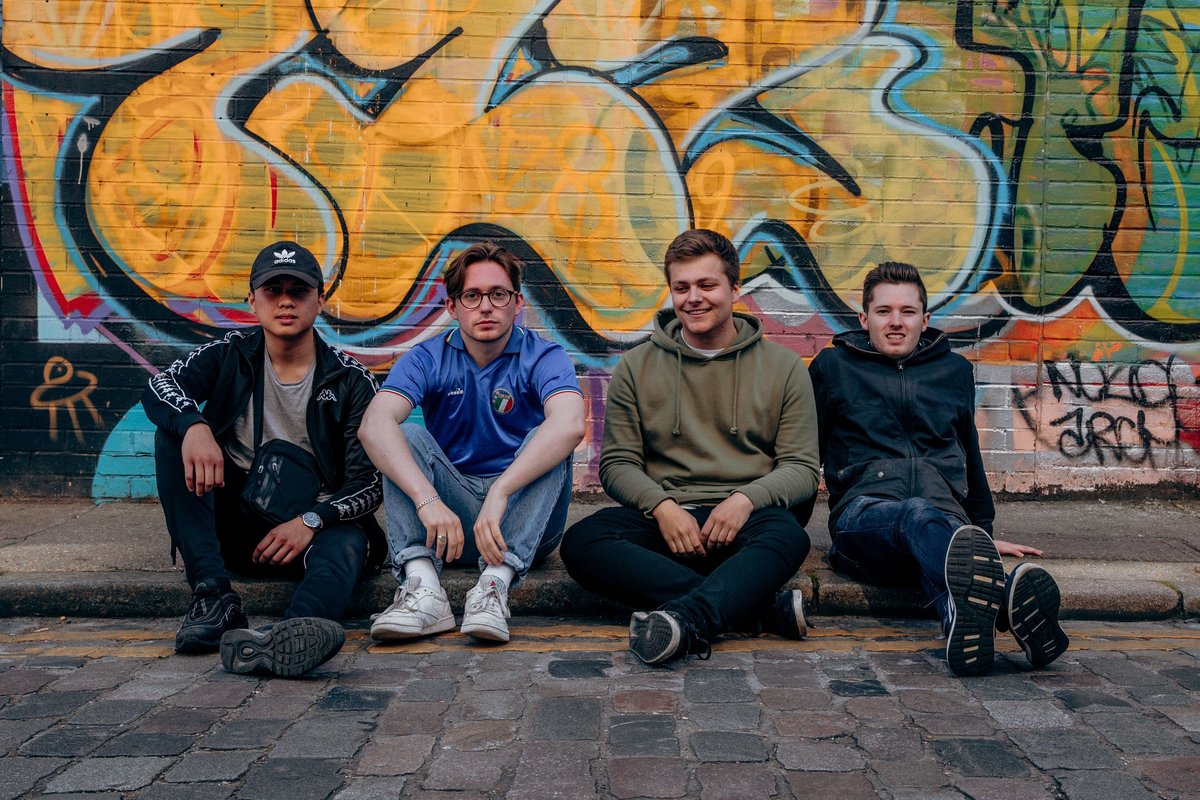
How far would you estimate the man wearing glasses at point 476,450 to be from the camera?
4.02 meters

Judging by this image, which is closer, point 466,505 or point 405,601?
point 405,601

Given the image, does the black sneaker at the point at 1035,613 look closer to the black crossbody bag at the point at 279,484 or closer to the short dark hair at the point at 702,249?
the short dark hair at the point at 702,249

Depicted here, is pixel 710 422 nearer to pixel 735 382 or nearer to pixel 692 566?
pixel 735 382

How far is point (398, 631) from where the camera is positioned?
3.92 meters

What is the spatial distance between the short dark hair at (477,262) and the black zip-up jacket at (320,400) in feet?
1.73

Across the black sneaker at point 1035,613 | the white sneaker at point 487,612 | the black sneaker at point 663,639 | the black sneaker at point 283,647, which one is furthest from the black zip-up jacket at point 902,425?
the black sneaker at point 283,647

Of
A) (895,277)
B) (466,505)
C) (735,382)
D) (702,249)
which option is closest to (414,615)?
(466,505)

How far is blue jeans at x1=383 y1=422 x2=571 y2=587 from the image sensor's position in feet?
13.7

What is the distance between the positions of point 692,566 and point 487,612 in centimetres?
83

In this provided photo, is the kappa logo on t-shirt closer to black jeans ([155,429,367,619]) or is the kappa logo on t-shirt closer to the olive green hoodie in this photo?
the olive green hoodie

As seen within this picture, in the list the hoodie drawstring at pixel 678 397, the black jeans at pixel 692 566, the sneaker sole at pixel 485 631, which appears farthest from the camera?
the hoodie drawstring at pixel 678 397

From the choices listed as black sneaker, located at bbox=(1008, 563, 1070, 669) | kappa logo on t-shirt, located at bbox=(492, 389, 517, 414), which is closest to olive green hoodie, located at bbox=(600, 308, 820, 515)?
kappa logo on t-shirt, located at bbox=(492, 389, 517, 414)

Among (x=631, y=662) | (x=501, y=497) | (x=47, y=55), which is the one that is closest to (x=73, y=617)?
(x=501, y=497)

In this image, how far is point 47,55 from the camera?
6.35 m
